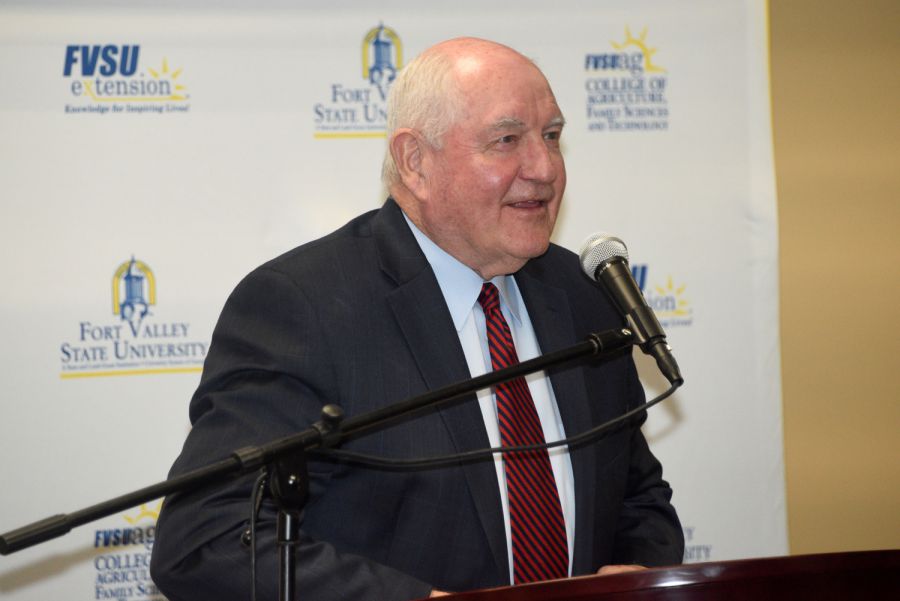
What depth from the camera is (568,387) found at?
8.83 ft

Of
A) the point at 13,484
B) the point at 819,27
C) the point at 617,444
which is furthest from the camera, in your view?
the point at 819,27

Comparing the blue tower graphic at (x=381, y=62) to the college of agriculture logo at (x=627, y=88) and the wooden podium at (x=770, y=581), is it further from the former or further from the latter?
the wooden podium at (x=770, y=581)

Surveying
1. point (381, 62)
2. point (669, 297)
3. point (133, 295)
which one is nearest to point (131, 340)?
point (133, 295)

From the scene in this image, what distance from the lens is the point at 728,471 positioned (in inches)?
156

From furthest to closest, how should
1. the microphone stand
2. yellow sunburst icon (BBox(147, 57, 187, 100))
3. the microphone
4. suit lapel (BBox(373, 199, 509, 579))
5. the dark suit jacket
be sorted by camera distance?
yellow sunburst icon (BBox(147, 57, 187, 100)) < suit lapel (BBox(373, 199, 509, 579)) < the dark suit jacket < the microphone < the microphone stand

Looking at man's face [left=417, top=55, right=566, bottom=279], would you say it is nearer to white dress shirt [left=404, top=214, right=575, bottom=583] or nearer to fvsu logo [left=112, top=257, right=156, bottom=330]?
white dress shirt [left=404, top=214, right=575, bottom=583]

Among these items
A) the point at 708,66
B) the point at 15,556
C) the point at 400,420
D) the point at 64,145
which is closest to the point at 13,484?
the point at 15,556

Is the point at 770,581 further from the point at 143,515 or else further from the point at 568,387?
the point at 143,515

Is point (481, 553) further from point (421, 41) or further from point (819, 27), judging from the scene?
point (819, 27)

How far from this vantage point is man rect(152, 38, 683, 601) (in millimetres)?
2258

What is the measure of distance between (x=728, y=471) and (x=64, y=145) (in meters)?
2.88

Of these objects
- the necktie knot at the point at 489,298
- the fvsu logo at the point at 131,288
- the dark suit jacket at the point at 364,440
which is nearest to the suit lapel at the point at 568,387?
the dark suit jacket at the point at 364,440

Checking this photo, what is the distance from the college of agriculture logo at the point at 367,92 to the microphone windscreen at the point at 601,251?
178 cm

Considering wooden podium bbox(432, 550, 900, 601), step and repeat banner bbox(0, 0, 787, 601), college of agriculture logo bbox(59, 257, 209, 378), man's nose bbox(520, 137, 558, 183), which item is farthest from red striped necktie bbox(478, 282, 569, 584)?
college of agriculture logo bbox(59, 257, 209, 378)
